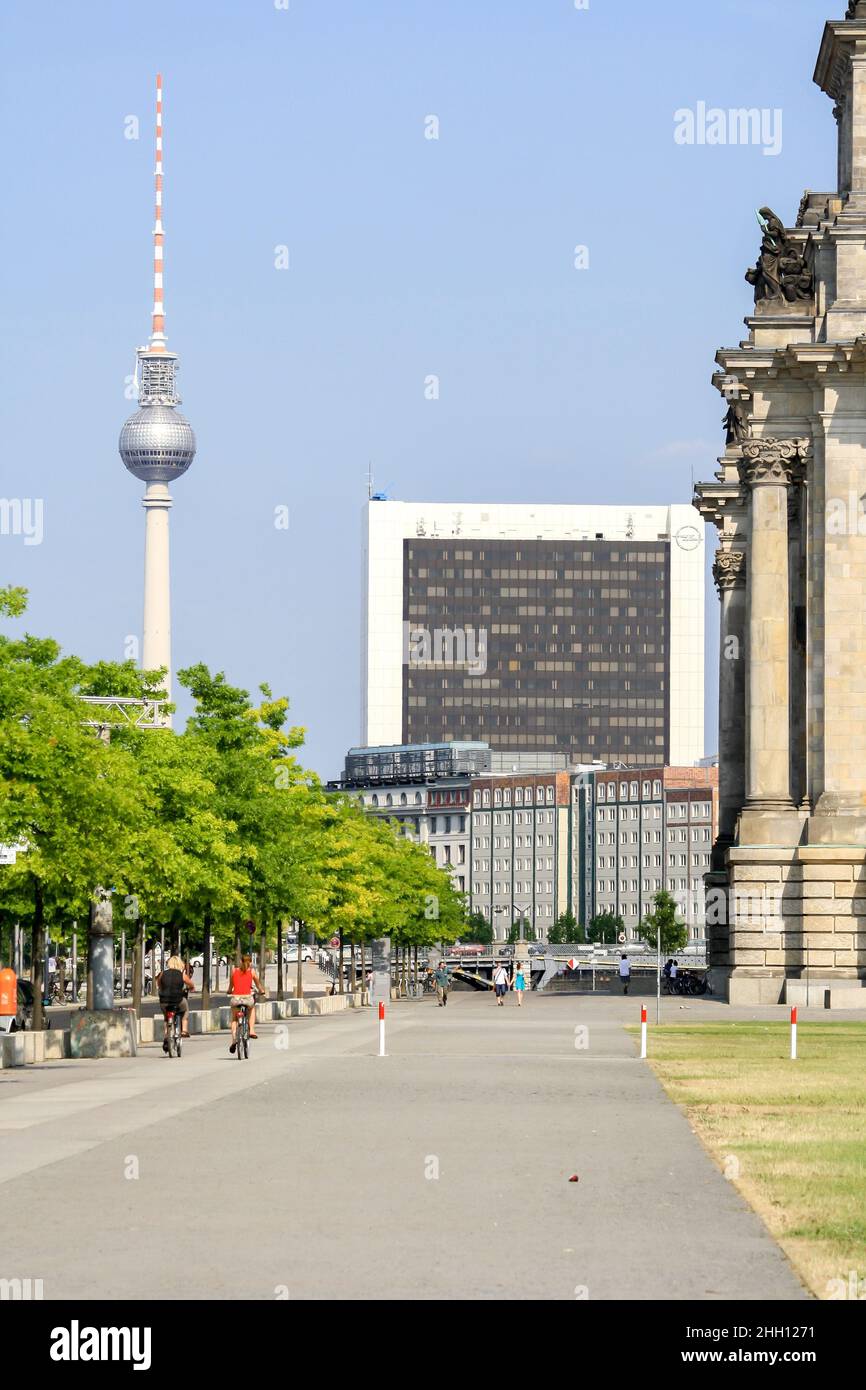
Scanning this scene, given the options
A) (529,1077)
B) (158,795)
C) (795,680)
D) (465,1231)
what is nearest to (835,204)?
(795,680)

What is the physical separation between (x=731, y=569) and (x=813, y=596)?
20.3m

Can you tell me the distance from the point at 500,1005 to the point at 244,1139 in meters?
67.6

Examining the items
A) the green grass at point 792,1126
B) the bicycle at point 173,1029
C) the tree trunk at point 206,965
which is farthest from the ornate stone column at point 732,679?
the bicycle at point 173,1029

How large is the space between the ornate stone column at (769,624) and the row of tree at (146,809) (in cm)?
1281

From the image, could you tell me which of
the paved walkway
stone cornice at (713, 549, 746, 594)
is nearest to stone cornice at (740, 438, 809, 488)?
stone cornice at (713, 549, 746, 594)

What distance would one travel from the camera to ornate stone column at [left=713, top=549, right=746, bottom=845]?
87250 millimetres

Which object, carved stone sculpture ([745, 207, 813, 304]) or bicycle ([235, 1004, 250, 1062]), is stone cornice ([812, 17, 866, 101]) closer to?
carved stone sculpture ([745, 207, 813, 304])

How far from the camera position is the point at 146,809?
54844 mm

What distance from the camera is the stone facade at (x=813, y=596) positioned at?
66500mm

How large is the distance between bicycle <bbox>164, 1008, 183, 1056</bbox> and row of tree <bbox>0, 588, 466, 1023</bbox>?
103 inches

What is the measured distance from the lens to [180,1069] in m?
41.6

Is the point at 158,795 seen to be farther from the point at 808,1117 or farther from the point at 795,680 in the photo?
the point at 808,1117

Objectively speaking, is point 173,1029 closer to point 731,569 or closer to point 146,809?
point 146,809

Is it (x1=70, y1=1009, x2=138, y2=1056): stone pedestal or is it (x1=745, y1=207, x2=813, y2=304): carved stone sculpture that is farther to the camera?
(x1=745, y1=207, x2=813, y2=304): carved stone sculpture
